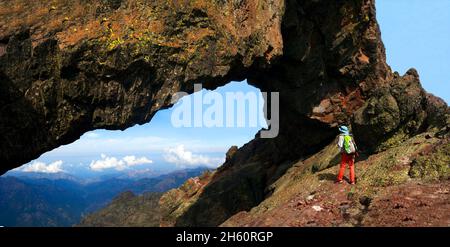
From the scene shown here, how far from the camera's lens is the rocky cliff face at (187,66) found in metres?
18.5

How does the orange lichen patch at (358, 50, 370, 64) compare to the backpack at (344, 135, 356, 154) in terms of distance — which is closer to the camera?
the backpack at (344, 135, 356, 154)

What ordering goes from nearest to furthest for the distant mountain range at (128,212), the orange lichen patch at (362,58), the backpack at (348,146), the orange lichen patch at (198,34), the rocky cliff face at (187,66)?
1. the rocky cliff face at (187,66)
2. the backpack at (348,146)
3. the orange lichen patch at (198,34)
4. the orange lichen patch at (362,58)
5. the distant mountain range at (128,212)

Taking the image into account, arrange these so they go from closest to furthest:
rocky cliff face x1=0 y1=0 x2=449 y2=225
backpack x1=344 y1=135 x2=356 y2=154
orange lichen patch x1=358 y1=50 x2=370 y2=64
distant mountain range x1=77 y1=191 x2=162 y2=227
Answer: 1. rocky cliff face x1=0 y1=0 x2=449 y2=225
2. backpack x1=344 y1=135 x2=356 y2=154
3. orange lichen patch x1=358 y1=50 x2=370 y2=64
4. distant mountain range x1=77 y1=191 x2=162 y2=227

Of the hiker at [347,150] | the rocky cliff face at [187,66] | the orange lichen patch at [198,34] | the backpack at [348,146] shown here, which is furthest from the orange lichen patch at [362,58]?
the orange lichen patch at [198,34]

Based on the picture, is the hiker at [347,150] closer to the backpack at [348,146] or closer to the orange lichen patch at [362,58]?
the backpack at [348,146]

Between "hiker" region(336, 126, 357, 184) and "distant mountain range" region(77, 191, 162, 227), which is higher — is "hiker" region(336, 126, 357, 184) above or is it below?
above

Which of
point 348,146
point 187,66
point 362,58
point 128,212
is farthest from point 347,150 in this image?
point 128,212

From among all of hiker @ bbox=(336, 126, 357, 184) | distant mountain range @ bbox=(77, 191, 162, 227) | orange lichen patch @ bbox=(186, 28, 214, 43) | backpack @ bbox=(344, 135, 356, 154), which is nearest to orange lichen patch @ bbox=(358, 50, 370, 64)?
hiker @ bbox=(336, 126, 357, 184)

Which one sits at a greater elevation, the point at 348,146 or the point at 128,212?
the point at 348,146

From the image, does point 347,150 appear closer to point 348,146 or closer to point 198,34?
point 348,146

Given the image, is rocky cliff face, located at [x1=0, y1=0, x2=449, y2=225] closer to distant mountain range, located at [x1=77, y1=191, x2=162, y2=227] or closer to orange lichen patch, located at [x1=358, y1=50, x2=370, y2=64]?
orange lichen patch, located at [x1=358, y1=50, x2=370, y2=64]

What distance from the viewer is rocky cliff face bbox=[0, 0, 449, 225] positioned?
1852 cm

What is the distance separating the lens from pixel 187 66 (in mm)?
22469

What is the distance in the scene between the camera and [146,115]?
22.5 metres
